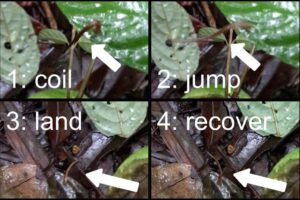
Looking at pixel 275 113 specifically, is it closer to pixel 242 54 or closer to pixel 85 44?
pixel 242 54

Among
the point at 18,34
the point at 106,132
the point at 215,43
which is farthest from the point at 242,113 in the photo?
the point at 18,34

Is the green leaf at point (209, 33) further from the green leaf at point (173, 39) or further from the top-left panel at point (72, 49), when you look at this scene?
the top-left panel at point (72, 49)

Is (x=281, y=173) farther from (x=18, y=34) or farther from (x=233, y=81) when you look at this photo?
(x=18, y=34)

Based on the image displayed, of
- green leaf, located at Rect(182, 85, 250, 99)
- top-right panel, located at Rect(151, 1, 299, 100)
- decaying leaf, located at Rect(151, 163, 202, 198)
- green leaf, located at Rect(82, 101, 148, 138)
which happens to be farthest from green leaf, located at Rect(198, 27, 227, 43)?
decaying leaf, located at Rect(151, 163, 202, 198)

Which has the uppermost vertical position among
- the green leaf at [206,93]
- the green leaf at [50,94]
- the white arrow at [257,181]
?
the green leaf at [206,93]

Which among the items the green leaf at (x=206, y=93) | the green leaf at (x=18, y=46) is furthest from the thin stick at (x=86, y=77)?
the green leaf at (x=206, y=93)

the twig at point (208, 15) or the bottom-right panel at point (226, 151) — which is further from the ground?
the twig at point (208, 15)

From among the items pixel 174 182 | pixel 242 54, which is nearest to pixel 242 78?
pixel 242 54
